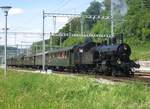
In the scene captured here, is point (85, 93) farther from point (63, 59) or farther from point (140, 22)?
point (140, 22)

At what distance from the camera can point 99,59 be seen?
1671 inches

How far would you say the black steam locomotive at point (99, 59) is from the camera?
39125 millimetres

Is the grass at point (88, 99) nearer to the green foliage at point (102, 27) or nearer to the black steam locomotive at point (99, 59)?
the black steam locomotive at point (99, 59)

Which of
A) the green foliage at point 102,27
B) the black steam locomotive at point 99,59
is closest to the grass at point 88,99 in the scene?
the black steam locomotive at point 99,59

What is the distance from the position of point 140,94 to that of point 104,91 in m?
2.32

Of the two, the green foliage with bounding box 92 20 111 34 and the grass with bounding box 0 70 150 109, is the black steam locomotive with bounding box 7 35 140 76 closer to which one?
the grass with bounding box 0 70 150 109

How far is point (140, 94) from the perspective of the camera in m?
19.4

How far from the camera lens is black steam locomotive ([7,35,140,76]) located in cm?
3912

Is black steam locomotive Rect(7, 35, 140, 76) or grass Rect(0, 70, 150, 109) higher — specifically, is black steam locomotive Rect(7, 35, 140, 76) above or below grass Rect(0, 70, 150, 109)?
above

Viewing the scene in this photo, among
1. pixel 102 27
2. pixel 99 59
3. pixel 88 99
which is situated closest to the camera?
pixel 88 99

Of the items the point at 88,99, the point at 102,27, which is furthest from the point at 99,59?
the point at 102,27

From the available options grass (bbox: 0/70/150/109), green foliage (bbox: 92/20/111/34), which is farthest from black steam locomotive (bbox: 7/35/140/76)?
green foliage (bbox: 92/20/111/34)

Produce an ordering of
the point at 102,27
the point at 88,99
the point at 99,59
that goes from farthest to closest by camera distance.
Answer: the point at 102,27
the point at 99,59
the point at 88,99

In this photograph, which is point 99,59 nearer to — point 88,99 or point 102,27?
point 88,99
